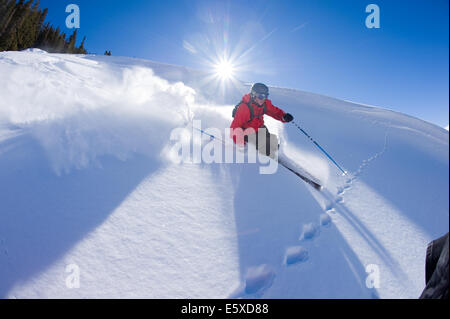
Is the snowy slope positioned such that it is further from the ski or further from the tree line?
the tree line

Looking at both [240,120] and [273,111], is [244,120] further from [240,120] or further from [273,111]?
[273,111]

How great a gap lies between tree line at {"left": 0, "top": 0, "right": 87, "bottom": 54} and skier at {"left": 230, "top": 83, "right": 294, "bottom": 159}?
34417mm

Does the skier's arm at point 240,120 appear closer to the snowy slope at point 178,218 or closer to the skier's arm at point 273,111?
the skier's arm at point 273,111

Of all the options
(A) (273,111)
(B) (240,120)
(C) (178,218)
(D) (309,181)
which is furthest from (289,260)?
(A) (273,111)

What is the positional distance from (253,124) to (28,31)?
152 feet

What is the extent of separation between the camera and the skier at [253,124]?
418 cm

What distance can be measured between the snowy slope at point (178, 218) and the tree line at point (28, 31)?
3401 centimetres

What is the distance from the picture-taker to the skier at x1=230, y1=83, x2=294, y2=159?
4176 millimetres

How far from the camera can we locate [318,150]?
4613mm

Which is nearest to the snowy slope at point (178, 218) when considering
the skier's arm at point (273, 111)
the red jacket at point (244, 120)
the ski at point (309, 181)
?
the ski at point (309, 181)

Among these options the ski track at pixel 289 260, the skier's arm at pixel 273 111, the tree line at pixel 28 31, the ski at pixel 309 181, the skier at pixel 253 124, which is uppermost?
the tree line at pixel 28 31

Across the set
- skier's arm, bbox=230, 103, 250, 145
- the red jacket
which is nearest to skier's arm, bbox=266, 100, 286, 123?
the red jacket

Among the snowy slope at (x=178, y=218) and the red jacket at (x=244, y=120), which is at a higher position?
the red jacket at (x=244, y=120)
